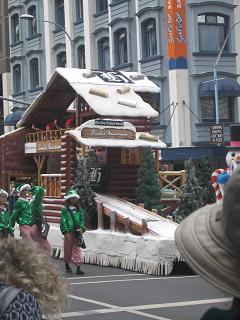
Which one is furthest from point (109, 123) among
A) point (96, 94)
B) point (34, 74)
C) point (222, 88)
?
point (34, 74)

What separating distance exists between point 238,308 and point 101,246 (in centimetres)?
1355

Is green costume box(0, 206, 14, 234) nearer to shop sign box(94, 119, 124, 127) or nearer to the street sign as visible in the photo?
shop sign box(94, 119, 124, 127)

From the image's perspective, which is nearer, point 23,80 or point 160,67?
point 160,67

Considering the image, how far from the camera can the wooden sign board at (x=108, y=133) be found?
16.9 meters

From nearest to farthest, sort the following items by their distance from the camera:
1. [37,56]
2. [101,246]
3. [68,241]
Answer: [68,241] < [101,246] < [37,56]


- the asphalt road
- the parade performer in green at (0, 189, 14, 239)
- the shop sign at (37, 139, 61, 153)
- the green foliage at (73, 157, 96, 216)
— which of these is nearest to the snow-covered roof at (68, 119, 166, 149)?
the green foliage at (73, 157, 96, 216)

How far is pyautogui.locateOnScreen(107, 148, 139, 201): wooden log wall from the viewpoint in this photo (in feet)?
58.3

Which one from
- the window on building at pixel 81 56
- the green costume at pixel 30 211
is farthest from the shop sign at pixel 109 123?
the window on building at pixel 81 56

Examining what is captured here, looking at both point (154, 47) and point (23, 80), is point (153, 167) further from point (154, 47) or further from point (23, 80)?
point (23, 80)

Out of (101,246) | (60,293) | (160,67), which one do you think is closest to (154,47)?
(160,67)

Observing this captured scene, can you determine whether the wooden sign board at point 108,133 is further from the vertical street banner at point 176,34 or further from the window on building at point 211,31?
the window on building at point 211,31

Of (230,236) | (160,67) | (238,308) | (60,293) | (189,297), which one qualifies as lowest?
(189,297)

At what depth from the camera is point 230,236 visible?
1585mm

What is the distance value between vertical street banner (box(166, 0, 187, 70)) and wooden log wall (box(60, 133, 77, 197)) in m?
15.2
